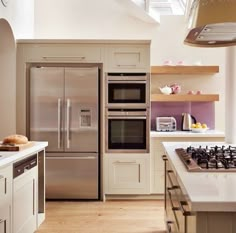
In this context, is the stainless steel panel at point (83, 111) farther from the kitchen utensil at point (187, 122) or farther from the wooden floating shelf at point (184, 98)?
the kitchen utensil at point (187, 122)

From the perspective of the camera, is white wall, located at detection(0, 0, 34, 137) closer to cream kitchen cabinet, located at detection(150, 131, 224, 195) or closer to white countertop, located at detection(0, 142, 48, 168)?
white countertop, located at detection(0, 142, 48, 168)

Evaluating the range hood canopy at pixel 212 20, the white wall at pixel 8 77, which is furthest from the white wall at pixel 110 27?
the range hood canopy at pixel 212 20

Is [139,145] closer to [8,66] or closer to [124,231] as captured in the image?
[124,231]

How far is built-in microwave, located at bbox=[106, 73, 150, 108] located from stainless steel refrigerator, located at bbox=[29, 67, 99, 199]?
0.19m

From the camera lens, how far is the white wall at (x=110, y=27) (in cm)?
535

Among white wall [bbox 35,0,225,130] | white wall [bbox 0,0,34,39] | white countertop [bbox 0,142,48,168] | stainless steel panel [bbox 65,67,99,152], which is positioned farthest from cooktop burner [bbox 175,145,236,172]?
white wall [bbox 35,0,225,130]

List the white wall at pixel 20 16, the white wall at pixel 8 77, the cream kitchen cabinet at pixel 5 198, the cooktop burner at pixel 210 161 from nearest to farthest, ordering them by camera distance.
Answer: the cooktop burner at pixel 210 161 → the cream kitchen cabinet at pixel 5 198 → the white wall at pixel 20 16 → the white wall at pixel 8 77

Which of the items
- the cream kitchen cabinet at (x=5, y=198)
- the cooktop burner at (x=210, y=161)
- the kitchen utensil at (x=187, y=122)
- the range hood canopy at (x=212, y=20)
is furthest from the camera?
the kitchen utensil at (x=187, y=122)

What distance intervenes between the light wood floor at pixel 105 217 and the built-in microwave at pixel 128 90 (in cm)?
127

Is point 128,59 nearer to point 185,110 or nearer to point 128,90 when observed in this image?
point 128,90

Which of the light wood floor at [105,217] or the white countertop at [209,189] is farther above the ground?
the white countertop at [209,189]

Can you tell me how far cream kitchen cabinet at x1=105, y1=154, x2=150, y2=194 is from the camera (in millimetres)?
4629

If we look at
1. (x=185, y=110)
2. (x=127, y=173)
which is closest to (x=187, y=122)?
(x=185, y=110)

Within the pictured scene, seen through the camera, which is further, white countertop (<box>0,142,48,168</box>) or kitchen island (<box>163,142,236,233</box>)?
white countertop (<box>0,142,48,168</box>)
